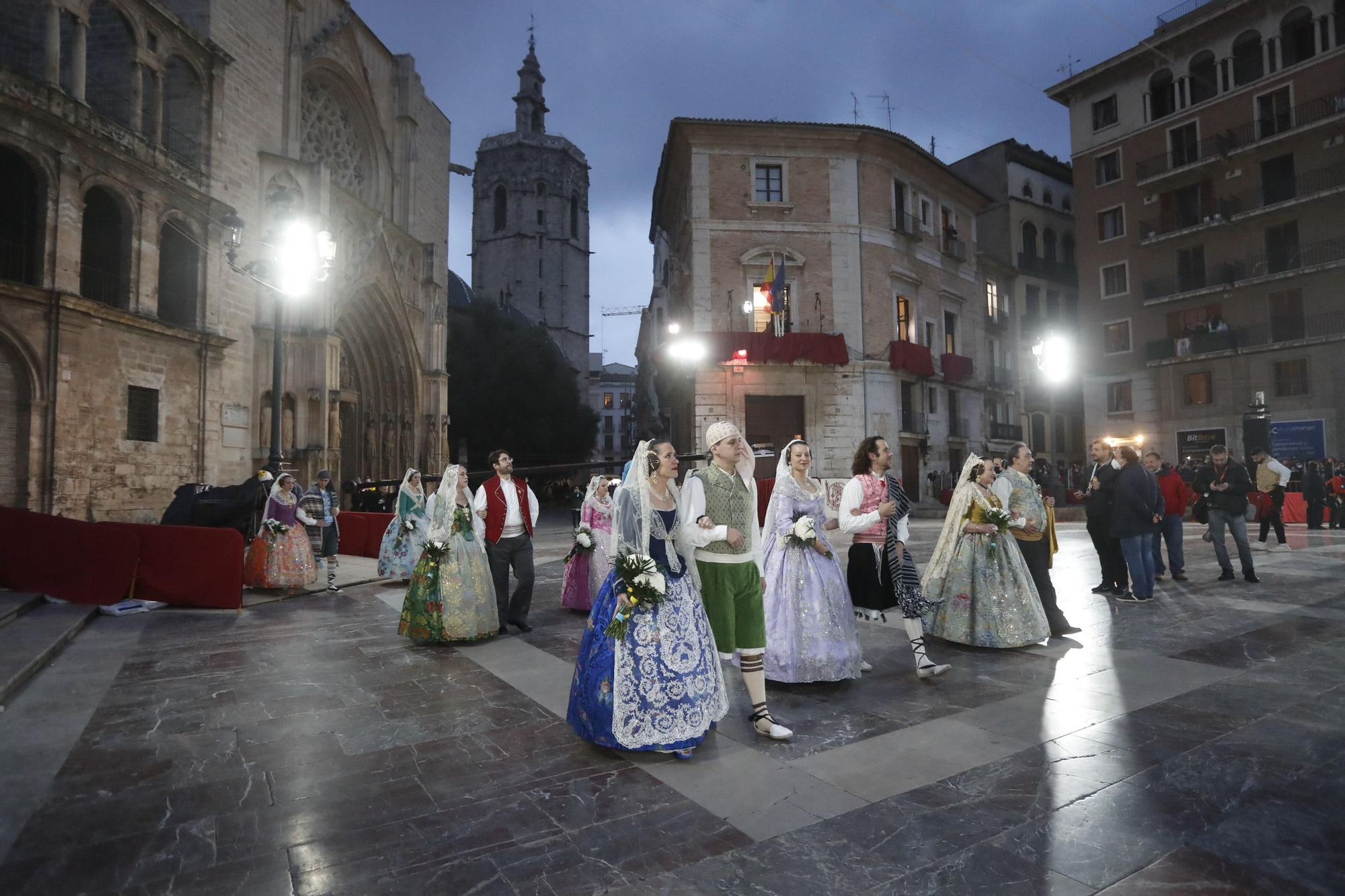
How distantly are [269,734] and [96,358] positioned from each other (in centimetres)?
1449

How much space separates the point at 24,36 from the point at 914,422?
89.1ft

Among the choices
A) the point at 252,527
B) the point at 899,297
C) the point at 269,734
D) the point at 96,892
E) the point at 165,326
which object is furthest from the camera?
the point at 899,297

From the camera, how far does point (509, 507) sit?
25.2ft

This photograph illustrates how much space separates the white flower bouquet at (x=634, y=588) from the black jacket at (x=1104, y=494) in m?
7.16

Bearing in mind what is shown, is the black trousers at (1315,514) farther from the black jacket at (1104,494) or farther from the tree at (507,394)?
the tree at (507,394)

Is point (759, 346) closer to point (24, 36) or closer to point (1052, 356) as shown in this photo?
point (1052, 356)

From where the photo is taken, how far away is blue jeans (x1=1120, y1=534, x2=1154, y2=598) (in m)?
8.49

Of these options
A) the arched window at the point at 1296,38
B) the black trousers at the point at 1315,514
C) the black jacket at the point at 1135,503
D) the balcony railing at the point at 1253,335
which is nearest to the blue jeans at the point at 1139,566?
the black jacket at the point at 1135,503

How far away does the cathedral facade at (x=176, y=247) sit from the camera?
1384 cm

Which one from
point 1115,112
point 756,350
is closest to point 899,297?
point 756,350

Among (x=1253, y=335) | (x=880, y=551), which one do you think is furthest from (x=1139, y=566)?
(x=1253, y=335)

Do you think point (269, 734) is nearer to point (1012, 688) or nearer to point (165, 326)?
point (1012, 688)

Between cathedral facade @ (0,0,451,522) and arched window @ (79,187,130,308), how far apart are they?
4cm

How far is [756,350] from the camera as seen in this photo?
2483cm
